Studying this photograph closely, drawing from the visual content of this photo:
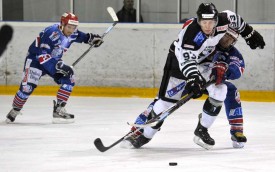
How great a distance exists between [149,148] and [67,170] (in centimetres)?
100

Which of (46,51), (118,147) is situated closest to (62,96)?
(46,51)

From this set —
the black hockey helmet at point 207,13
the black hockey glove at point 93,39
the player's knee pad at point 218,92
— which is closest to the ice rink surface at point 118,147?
the player's knee pad at point 218,92

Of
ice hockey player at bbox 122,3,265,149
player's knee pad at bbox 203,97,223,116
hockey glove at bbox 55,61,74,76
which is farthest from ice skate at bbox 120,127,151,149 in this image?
hockey glove at bbox 55,61,74,76

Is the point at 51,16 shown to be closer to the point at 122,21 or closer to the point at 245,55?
the point at 122,21

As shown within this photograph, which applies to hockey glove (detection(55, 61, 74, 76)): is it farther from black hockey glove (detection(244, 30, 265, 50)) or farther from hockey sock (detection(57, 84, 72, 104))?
black hockey glove (detection(244, 30, 265, 50))

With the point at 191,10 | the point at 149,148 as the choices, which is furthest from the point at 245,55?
the point at 149,148

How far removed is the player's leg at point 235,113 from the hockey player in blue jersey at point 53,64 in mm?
1768

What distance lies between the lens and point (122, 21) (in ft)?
28.2

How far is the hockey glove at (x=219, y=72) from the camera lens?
4.76 meters

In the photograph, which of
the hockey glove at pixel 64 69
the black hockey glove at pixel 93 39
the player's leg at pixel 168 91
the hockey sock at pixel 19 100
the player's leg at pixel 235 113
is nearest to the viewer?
the player's leg at pixel 168 91

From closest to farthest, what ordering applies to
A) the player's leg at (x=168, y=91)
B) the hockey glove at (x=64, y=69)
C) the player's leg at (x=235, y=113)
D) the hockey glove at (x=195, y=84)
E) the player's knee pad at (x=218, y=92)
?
the hockey glove at (x=195, y=84)
the player's knee pad at (x=218, y=92)
the player's leg at (x=168, y=91)
the player's leg at (x=235, y=113)
the hockey glove at (x=64, y=69)

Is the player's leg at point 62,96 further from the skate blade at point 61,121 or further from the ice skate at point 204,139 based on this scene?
the ice skate at point 204,139

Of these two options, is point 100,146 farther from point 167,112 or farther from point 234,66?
point 234,66

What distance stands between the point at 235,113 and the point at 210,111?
0.23m
